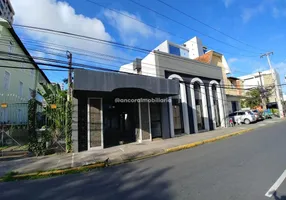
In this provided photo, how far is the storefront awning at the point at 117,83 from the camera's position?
8.23 m

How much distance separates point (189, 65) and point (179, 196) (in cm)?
1394

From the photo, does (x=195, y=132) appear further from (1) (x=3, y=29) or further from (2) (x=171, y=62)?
(1) (x=3, y=29)

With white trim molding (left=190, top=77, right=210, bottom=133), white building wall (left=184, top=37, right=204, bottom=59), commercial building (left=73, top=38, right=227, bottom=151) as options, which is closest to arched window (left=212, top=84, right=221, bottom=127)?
commercial building (left=73, top=38, right=227, bottom=151)

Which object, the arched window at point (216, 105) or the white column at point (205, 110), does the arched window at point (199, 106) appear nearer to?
the white column at point (205, 110)

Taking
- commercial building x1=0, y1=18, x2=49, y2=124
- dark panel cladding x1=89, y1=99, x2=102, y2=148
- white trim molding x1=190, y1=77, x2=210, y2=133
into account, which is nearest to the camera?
dark panel cladding x1=89, y1=99, x2=102, y2=148

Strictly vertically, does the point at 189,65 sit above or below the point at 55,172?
above

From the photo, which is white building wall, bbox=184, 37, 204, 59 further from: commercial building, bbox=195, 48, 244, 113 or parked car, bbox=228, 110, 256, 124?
parked car, bbox=228, 110, 256, 124

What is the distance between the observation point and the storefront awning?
27.0ft

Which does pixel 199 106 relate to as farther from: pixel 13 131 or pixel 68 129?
pixel 13 131

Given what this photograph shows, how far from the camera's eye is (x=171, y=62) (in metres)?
14.7

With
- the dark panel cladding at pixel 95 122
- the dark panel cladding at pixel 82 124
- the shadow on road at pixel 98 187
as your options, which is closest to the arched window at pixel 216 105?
the dark panel cladding at pixel 95 122

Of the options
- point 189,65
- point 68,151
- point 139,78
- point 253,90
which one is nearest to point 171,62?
point 189,65

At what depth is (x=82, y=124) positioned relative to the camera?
397 inches

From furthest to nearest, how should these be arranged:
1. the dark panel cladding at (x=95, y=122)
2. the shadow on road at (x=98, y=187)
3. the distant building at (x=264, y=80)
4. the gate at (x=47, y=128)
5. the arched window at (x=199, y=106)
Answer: the distant building at (x=264, y=80)
the arched window at (x=199, y=106)
the dark panel cladding at (x=95, y=122)
the gate at (x=47, y=128)
the shadow on road at (x=98, y=187)
